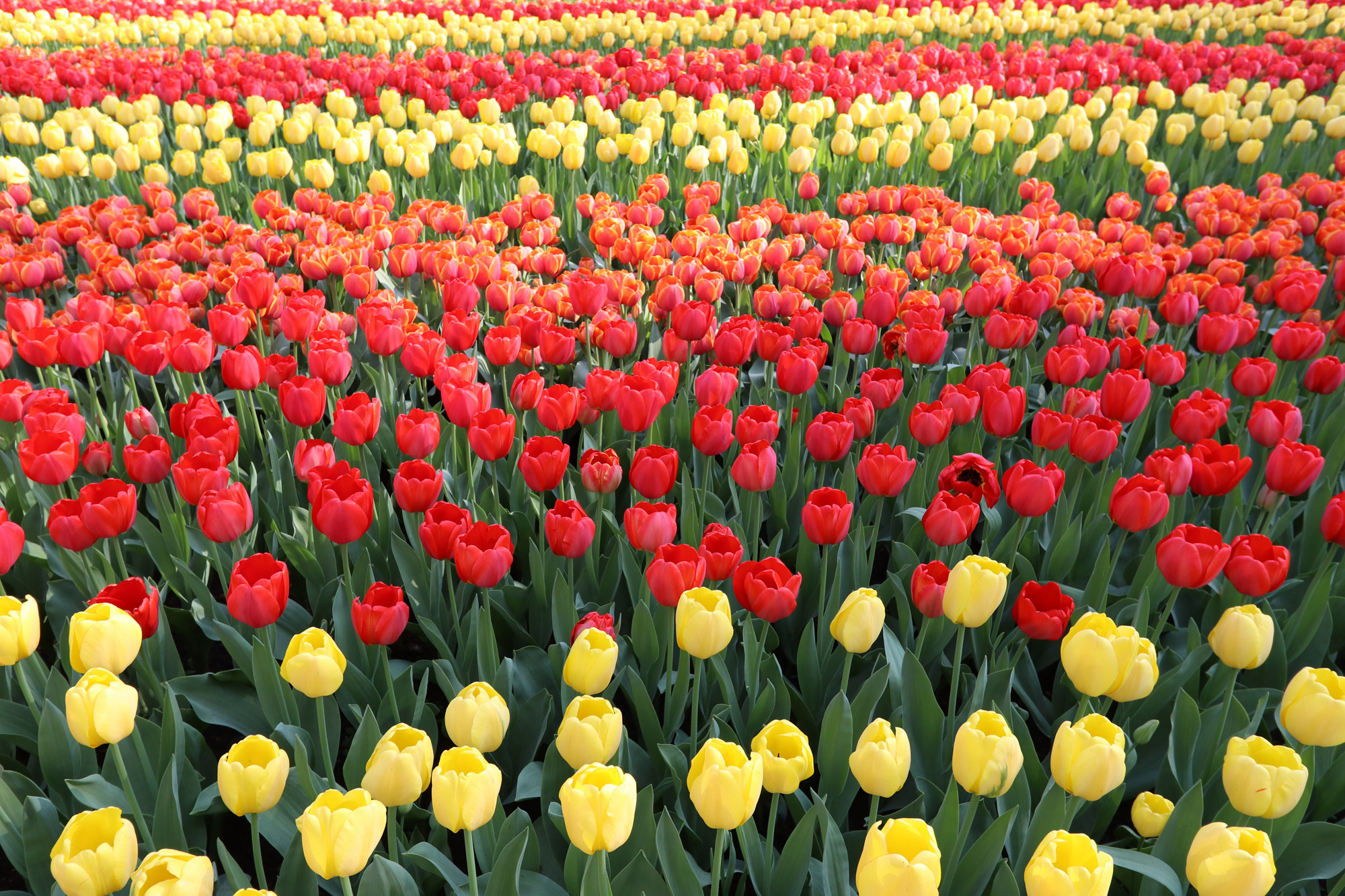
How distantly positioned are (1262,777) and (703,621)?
786mm

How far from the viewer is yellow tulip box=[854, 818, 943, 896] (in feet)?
3.44

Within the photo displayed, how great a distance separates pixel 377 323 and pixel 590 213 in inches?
69.7

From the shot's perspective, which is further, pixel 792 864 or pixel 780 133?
pixel 780 133

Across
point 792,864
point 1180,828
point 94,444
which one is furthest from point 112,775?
point 1180,828

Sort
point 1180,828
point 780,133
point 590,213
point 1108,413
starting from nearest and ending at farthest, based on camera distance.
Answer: point 1180,828, point 1108,413, point 590,213, point 780,133

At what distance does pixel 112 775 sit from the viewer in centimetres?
176

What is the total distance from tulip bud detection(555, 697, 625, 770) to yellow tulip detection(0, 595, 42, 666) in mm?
820

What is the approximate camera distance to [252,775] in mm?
1255

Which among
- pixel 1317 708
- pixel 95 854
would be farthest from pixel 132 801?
pixel 1317 708

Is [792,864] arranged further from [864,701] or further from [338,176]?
[338,176]

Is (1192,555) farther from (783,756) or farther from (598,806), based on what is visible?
(598,806)

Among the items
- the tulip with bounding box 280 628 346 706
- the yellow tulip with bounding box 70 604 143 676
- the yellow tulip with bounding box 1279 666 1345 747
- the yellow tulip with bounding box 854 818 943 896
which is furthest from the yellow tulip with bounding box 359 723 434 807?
the yellow tulip with bounding box 1279 666 1345 747

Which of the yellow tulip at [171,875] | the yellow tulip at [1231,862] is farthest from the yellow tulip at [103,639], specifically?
the yellow tulip at [1231,862]

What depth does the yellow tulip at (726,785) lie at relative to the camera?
1.21m
